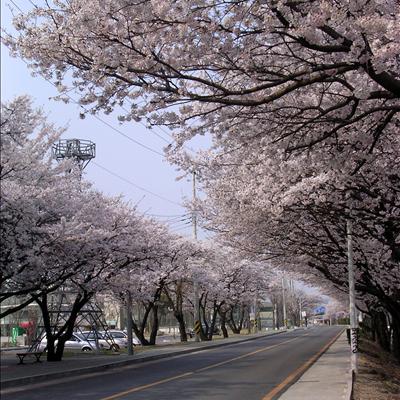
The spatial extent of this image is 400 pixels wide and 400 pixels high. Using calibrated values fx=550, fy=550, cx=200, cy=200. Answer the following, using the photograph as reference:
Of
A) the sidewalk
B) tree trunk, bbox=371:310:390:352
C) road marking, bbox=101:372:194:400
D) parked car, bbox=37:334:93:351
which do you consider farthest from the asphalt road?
tree trunk, bbox=371:310:390:352

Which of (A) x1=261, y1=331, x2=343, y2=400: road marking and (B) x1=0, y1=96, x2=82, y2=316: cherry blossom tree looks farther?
(B) x1=0, y1=96, x2=82, y2=316: cherry blossom tree

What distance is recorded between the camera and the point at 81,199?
20312 mm

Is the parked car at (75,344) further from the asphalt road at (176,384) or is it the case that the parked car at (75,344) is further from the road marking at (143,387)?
the road marking at (143,387)

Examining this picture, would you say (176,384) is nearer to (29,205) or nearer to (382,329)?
(29,205)

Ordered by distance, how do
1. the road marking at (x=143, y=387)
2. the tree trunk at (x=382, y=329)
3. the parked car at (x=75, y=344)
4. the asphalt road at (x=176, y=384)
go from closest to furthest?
1. the road marking at (x=143, y=387)
2. the asphalt road at (x=176, y=384)
3. the tree trunk at (x=382, y=329)
4. the parked car at (x=75, y=344)

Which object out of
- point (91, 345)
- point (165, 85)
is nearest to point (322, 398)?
point (165, 85)

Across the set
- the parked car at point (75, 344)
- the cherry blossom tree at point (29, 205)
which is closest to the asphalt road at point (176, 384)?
the cherry blossom tree at point (29, 205)

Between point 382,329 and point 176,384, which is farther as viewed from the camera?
point 382,329

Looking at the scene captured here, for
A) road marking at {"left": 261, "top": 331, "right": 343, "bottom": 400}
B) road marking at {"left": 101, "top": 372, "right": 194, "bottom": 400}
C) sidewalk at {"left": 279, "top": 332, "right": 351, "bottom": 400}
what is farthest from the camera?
road marking at {"left": 101, "top": 372, "right": 194, "bottom": 400}

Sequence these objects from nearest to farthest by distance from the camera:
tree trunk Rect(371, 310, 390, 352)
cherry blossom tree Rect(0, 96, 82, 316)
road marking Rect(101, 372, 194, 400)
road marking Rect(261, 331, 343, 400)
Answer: road marking Rect(261, 331, 343, 400) < road marking Rect(101, 372, 194, 400) < cherry blossom tree Rect(0, 96, 82, 316) < tree trunk Rect(371, 310, 390, 352)

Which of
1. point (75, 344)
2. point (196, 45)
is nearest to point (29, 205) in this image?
point (196, 45)

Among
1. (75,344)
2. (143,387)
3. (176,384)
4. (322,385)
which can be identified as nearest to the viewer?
(322,385)

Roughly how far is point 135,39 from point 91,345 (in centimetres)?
3175

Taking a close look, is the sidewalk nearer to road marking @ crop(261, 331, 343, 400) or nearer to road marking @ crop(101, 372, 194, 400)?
road marking @ crop(261, 331, 343, 400)
